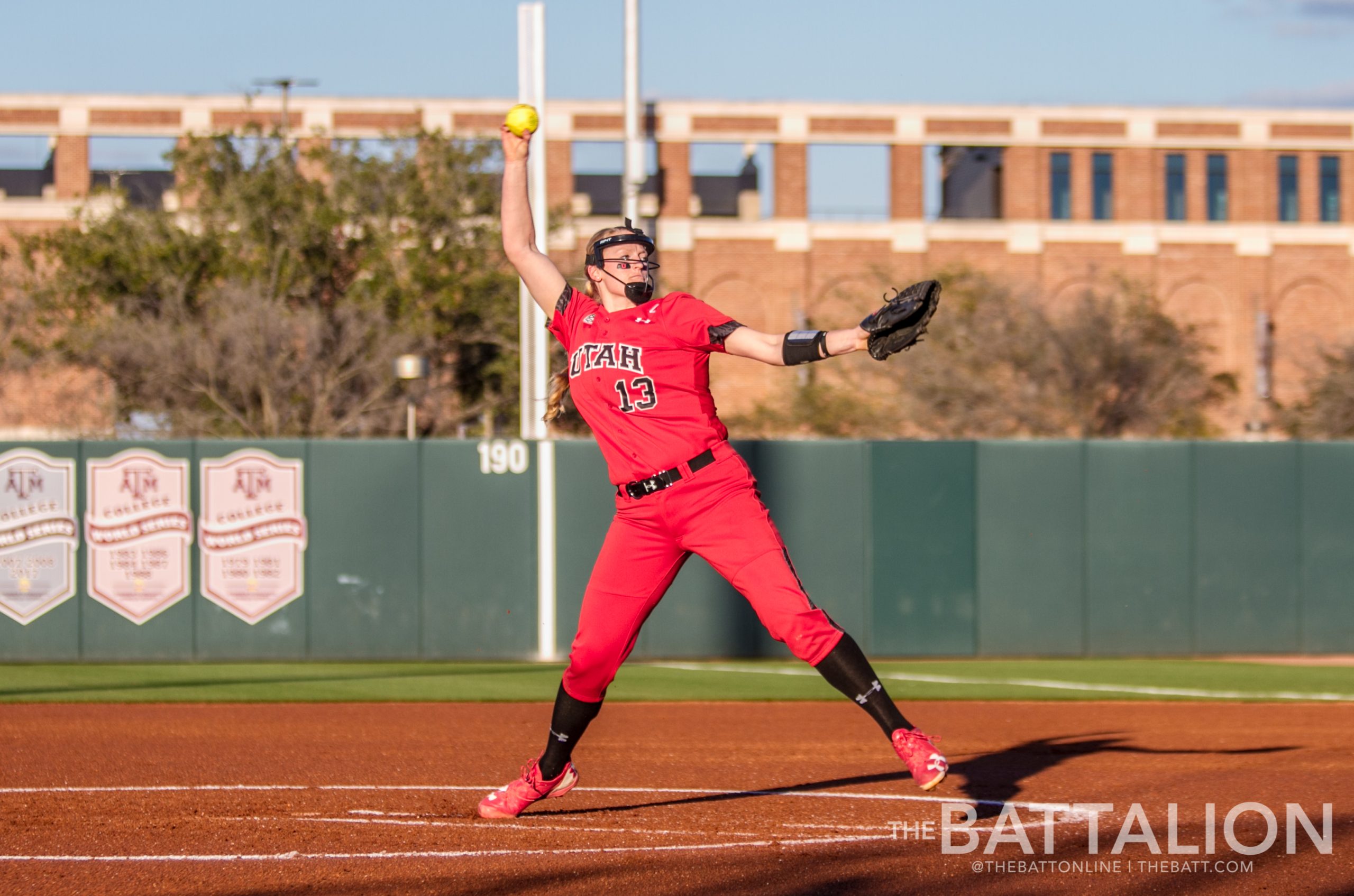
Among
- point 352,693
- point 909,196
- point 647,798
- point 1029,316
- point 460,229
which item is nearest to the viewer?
point 647,798

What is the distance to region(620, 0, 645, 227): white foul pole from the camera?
1659 centimetres

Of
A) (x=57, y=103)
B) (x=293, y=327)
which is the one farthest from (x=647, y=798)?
(x=57, y=103)

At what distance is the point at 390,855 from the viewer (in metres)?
4.64

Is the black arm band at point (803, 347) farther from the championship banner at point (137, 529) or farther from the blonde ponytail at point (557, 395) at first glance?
the championship banner at point (137, 529)

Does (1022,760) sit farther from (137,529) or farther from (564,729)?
(137,529)

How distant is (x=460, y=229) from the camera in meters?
28.0

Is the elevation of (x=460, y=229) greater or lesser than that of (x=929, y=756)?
greater

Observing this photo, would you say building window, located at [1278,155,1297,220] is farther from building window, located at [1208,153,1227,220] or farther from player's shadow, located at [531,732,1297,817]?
player's shadow, located at [531,732,1297,817]

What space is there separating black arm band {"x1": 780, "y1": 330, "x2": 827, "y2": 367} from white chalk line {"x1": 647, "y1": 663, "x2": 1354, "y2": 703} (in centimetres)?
709

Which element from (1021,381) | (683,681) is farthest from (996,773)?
(1021,381)

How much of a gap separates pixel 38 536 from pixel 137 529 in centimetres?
91

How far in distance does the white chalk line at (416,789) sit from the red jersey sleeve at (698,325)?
2.16 meters

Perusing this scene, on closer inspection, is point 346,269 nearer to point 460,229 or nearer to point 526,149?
point 460,229

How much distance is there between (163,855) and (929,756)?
266cm
